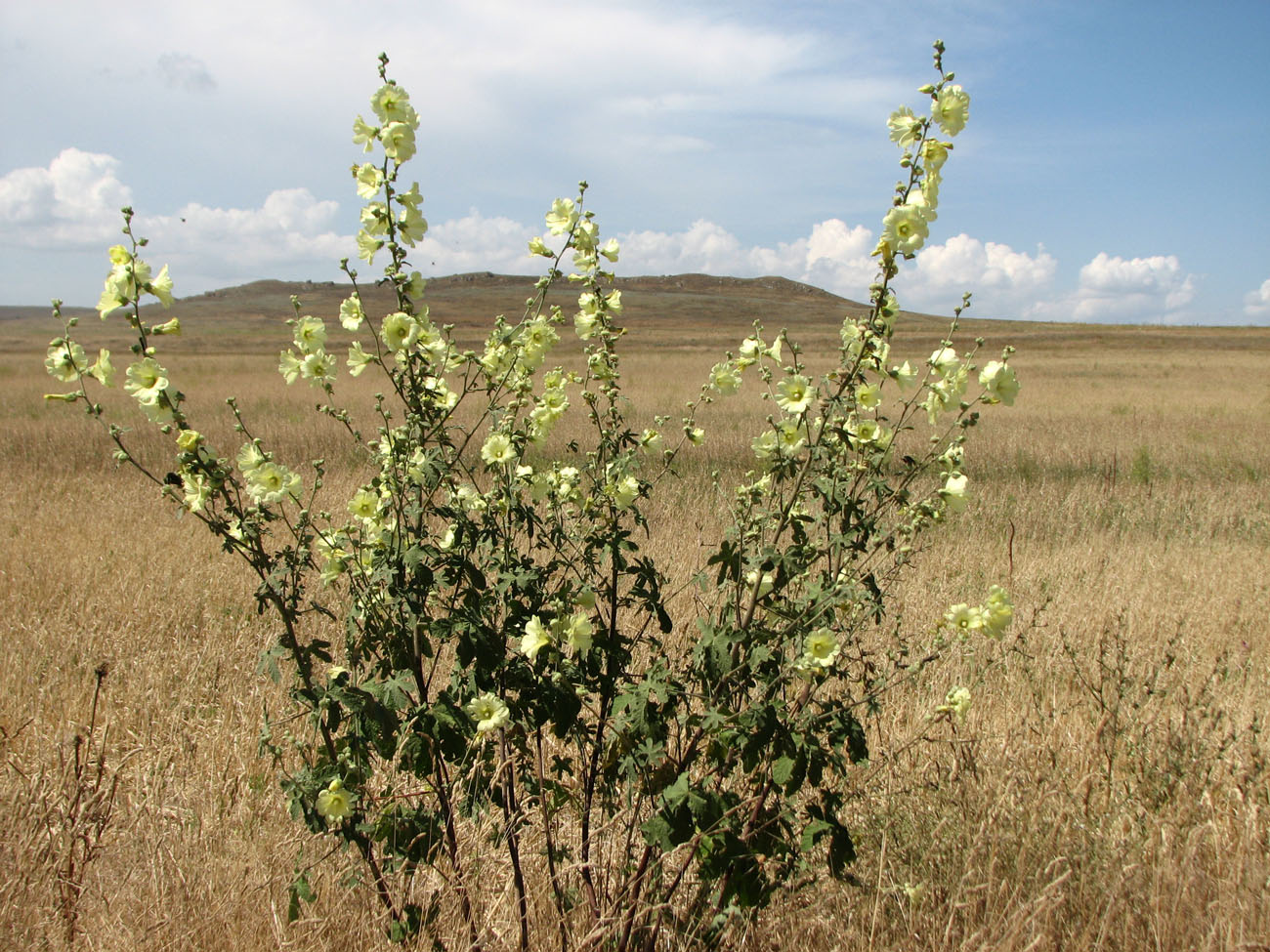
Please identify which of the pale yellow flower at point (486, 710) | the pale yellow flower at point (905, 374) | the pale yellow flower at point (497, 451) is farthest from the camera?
the pale yellow flower at point (497, 451)

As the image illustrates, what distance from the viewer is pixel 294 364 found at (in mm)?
2031

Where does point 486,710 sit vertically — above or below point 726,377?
below

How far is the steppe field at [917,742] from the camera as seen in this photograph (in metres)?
2.30

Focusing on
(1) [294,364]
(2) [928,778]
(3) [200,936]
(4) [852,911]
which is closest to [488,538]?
(1) [294,364]

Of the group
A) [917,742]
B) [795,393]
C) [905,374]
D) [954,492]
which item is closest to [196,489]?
[795,393]

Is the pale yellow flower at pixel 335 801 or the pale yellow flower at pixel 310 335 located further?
the pale yellow flower at pixel 310 335

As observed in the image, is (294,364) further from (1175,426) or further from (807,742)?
(1175,426)

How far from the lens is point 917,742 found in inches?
113

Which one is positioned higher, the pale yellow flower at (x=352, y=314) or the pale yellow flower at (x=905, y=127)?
the pale yellow flower at (x=905, y=127)

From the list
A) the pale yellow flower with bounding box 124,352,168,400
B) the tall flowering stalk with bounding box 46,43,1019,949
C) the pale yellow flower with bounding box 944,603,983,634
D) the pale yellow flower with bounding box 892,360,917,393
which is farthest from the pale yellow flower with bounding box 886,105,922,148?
the pale yellow flower with bounding box 124,352,168,400

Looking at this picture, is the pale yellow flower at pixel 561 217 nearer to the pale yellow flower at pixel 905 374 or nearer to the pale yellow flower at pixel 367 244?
the pale yellow flower at pixel 367 244

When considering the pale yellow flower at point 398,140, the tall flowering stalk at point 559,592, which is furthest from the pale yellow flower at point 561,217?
the pale yellow flower at point 398,140

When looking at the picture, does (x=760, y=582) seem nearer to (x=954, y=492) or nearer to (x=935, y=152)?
(x=954, y=492)

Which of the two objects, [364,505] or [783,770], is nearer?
[783,770]
